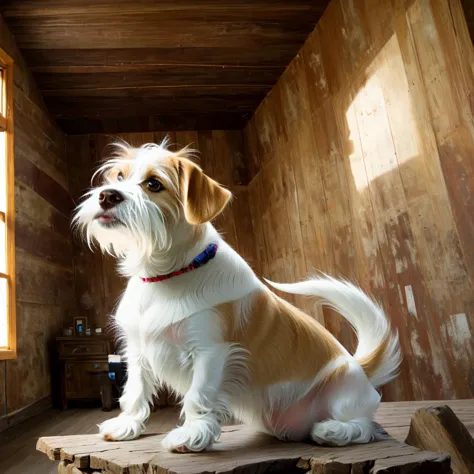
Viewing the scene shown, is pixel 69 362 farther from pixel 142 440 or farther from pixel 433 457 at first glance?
pixel 433 457

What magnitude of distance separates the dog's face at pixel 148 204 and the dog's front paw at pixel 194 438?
1.04 feet

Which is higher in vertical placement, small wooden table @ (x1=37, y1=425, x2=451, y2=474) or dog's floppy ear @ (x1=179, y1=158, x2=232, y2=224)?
dog's floppy ear @ (x1=179, y1=158, x2=232, y2=224)

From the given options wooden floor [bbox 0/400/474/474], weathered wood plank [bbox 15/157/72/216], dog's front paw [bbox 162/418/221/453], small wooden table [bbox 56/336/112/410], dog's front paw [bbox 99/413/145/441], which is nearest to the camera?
dog's front paw [bbox 162/418/221/453]

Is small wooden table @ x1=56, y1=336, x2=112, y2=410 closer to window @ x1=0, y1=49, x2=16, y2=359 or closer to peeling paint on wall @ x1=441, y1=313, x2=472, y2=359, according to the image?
window @ x1=0, y1=49, x2=16, y2=359

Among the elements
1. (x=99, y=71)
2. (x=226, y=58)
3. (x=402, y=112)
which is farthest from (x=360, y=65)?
(x=99, y=71)

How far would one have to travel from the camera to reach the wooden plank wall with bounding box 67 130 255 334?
4090 millimetres

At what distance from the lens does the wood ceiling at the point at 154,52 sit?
285 cm

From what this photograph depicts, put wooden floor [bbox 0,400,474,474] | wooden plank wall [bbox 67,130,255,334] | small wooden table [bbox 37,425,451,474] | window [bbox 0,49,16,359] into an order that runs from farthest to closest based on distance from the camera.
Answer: wooden plank wall [bbox 67,130,255,334] < window [bbox 0,49,16,359] < wooden floor [bbox 0,400,474,474] < small wooden table [bbox 37,425,451,474]

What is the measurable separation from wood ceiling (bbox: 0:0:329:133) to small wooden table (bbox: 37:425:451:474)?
8.64ft

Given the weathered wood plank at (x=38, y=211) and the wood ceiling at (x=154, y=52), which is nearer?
the wood ceiling at (x=154, y=52)

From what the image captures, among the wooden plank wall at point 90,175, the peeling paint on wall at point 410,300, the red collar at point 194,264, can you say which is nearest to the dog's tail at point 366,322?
the red collar at point 194,264

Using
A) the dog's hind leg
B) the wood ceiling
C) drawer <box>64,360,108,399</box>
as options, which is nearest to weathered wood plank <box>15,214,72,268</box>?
drawer <box>64,360,108,399</box>

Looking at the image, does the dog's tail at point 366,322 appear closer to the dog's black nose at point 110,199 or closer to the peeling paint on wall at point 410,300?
the dog's black nose at point 110,199

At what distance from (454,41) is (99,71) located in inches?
100.0
